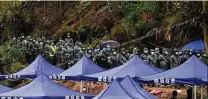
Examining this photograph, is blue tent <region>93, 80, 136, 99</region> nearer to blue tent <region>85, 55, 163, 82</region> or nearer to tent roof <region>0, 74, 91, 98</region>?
tent roof <region>0, 74, 91, 98</region>

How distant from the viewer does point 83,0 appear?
3722cm

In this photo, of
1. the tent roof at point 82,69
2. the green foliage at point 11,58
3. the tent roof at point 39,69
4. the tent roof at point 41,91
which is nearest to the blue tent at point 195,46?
the tent roof at point 82,69

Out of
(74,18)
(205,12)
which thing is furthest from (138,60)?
(74,18)

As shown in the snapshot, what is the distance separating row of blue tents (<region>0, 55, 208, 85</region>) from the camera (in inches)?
724

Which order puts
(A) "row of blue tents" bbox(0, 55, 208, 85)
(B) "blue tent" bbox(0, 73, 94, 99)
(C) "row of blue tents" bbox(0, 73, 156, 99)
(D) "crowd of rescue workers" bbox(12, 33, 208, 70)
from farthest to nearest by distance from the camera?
1. (D) "crowd of rescue workers" bbox(12, 33, 208, 70)
2. (A) "row of blue tents" bbox(0, 55, 208, 85)
3. (B) "blue tent" bbox(0, 73, 94, 99)
4. (C) "row of blue tents" bbox(0, 73, 156, 99)

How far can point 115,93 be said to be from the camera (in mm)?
14594

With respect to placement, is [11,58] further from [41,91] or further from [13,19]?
[41,91]

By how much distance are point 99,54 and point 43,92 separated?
11185 millimetres

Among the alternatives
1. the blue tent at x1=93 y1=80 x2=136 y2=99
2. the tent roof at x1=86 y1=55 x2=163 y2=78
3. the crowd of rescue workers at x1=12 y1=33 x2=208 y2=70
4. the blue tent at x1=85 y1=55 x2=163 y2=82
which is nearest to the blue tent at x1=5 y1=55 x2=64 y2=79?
the blue tent at x1=85 y1=55 x2=163 y2=82

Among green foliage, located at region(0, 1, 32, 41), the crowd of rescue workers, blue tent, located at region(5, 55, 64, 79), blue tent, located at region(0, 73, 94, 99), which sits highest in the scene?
green foliage, located at region(0, 1, 32, 41)

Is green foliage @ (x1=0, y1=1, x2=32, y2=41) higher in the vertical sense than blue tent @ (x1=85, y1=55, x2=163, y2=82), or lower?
higher

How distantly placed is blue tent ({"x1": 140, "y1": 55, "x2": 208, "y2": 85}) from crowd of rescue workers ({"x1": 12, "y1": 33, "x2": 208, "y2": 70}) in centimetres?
521

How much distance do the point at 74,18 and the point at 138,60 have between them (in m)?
15.5

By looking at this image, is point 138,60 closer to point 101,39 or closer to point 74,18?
point 101,39
